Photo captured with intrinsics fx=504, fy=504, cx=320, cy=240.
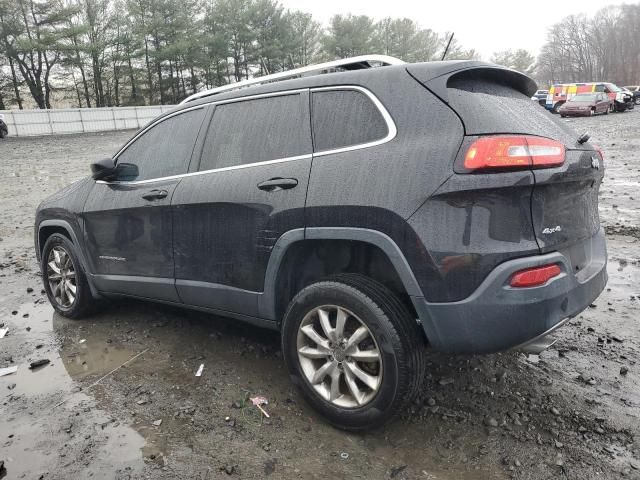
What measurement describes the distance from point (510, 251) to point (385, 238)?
22.0 inches

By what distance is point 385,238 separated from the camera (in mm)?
2396

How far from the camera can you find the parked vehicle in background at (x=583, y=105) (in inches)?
1099

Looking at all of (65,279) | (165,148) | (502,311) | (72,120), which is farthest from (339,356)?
(72,120)

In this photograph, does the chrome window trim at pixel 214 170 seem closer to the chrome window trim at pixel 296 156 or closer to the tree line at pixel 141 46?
the chrome window trim at pixel 296 156

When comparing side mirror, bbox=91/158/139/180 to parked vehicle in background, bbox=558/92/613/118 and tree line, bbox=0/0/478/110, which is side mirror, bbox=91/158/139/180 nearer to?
parked vehicle in background, bbox=558/92/613/118

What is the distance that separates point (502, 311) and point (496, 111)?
A: 94cm

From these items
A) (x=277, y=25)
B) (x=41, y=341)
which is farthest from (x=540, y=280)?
(x=277, y=25)

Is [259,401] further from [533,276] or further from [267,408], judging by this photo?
[533,276]

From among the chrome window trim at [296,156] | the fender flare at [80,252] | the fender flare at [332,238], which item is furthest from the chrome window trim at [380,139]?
the fender flare at [80,252]

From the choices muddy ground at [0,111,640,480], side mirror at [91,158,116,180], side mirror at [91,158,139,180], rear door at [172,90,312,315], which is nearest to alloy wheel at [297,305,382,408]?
muddy ground at [0,111,640,480]

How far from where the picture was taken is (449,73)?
2484mm

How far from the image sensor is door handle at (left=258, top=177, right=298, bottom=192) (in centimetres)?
276

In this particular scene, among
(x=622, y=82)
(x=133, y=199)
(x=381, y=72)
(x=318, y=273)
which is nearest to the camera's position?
(x=381, y=72)

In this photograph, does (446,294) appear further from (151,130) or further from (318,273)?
(151,130)
